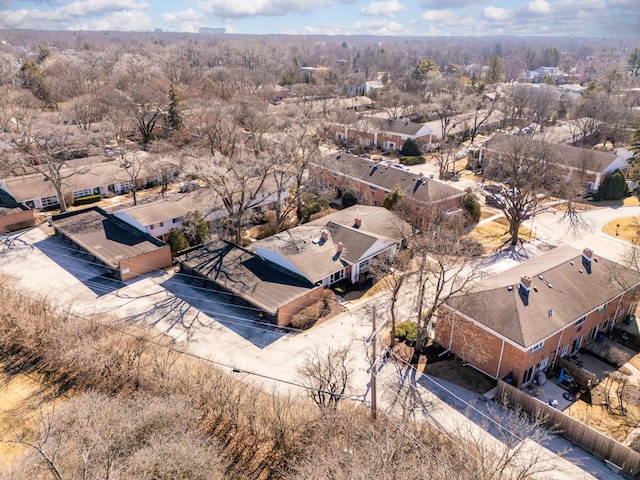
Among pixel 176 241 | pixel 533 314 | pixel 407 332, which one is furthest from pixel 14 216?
pixel 533 314

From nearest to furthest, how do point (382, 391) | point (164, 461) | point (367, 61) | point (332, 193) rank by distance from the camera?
point (164, 461) → point (382, 391) → point (332, 193) → point (367, 61)

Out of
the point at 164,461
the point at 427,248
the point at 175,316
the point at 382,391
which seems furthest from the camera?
the point at 175,316

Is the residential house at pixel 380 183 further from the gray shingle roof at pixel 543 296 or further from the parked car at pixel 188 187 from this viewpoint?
the gray shingle roof at pixel 543 296

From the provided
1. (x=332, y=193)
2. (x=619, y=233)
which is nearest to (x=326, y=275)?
(x=332, y=193)

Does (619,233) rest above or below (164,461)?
below

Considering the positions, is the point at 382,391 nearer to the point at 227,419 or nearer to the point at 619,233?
the point at 227,419

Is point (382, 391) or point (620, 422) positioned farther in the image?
point (382, 391)

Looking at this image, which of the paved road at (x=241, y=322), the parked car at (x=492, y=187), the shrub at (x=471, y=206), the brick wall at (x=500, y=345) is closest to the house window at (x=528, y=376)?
the brick wall at (x=500, y=345)

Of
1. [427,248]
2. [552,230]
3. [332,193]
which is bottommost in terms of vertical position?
[552,230]
